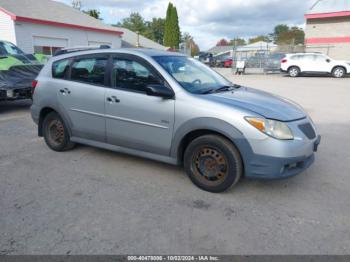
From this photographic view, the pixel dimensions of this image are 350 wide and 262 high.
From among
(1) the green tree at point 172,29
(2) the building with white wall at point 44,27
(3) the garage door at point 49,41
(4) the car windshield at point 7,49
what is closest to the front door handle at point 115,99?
(4) the car windshield at point 7,49

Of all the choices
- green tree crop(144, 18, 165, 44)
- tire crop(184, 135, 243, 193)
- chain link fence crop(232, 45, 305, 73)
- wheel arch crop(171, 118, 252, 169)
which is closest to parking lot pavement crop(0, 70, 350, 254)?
tire crop(184, 135, 243, 193)

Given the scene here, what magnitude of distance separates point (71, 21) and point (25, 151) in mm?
17770

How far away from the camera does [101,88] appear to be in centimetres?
435

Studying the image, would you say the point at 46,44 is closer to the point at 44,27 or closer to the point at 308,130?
the point at 44,27

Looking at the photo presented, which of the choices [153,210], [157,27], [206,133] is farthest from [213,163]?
[157,27]

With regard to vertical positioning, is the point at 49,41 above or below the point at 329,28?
below

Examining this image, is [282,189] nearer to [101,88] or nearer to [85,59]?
[101,88]

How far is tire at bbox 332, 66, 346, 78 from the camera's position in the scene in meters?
20.7

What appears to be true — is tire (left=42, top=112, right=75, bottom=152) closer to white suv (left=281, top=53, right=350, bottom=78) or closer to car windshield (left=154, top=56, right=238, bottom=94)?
car windshield (left=154, top=56, right=238, bottom=94)

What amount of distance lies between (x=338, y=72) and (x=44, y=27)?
19354 mm

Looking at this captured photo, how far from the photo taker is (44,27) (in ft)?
59.5

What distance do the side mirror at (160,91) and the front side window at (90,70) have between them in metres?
0.99

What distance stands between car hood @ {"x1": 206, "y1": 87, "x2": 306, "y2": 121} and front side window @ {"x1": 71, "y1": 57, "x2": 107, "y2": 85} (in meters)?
1.68

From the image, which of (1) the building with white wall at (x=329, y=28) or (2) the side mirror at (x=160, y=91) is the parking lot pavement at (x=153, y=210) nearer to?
(2) the side mirror at (x=160, y=91)
